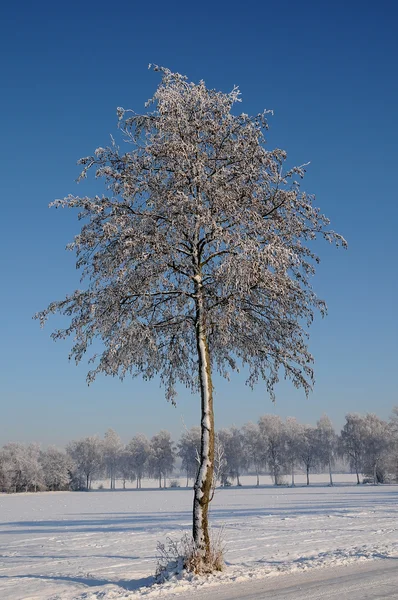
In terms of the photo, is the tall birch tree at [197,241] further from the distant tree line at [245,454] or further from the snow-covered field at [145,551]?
the distant tree line at [245,454]

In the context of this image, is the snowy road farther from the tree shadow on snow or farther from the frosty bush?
the tree shadow on snow

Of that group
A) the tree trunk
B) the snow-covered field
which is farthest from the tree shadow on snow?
the tree trunk

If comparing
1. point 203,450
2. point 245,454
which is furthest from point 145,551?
point 245,454

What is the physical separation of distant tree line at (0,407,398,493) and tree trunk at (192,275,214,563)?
10165cm

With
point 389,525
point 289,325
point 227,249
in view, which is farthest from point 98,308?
point 389,525

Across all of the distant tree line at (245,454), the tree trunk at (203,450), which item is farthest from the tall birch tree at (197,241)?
the distant tree line at (245,454)

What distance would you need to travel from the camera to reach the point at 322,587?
31.6 ft

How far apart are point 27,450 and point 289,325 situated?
458 ft

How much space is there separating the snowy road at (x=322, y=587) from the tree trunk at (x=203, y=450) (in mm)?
1547

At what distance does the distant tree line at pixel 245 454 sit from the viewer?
116938 millimetres

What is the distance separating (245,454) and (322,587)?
13527 centimetres

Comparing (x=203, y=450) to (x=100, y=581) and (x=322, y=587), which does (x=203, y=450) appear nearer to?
(x=100, y=581)

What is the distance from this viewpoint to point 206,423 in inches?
495

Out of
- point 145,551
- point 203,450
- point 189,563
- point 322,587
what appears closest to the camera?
point 322,587
